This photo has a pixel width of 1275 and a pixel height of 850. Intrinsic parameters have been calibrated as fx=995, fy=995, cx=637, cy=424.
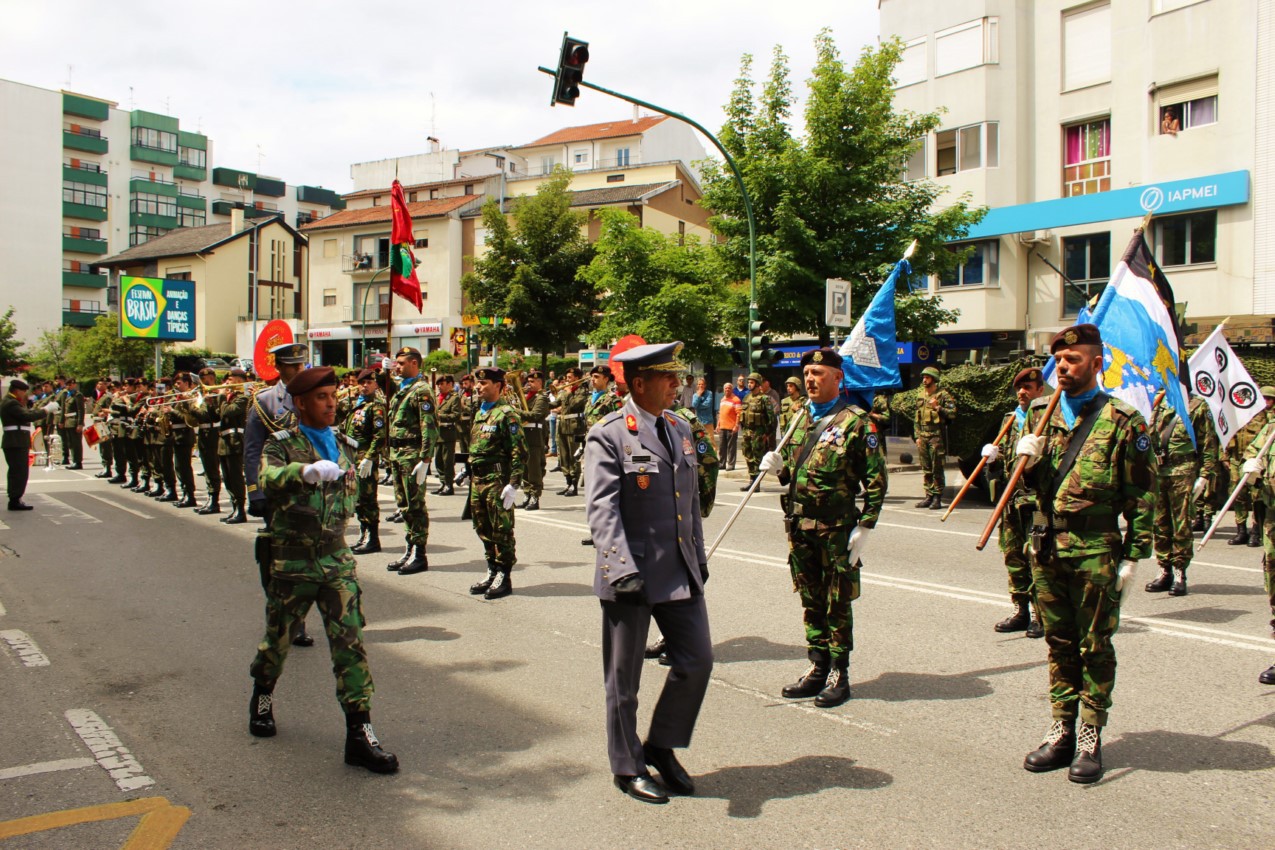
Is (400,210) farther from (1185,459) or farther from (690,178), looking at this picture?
(690,178)

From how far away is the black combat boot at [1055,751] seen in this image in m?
4.46

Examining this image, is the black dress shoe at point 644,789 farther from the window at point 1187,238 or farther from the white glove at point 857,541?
the window at point 1187,238

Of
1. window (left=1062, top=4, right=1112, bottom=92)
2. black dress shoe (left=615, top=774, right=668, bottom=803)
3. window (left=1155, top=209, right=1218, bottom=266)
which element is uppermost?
window (left=1062, top=4, right=1112, bottom=92)

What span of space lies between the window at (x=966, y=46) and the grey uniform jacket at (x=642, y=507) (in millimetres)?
27718

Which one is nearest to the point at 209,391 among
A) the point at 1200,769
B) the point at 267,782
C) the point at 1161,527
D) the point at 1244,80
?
the point at 267,782

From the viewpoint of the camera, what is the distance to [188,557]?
10.4m

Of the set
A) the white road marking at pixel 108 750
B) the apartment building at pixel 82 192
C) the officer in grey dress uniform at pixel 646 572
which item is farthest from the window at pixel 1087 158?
the apartment building at pixel 82 192

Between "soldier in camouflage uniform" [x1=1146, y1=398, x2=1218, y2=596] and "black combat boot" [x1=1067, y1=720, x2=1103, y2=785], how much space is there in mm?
4223

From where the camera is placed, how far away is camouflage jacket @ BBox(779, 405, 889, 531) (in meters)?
5.44

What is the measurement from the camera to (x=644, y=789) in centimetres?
416

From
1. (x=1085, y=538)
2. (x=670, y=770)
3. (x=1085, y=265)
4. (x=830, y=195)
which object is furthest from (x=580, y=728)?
(x=1085, y=265)

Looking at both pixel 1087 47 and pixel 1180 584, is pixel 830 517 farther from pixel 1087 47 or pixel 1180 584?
pixel 1087 47

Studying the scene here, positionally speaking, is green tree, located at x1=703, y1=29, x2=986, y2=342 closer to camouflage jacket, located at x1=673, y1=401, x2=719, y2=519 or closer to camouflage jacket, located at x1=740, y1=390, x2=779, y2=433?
camouflage jacket, located at x1=740, y1=390, x2=779, y2=433

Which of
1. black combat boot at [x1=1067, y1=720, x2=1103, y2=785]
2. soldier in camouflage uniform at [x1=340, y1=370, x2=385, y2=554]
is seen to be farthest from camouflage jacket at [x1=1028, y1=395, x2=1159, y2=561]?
soldier in camouflage uniform at [x1=340, y1=370, x2=385, y2=554]
